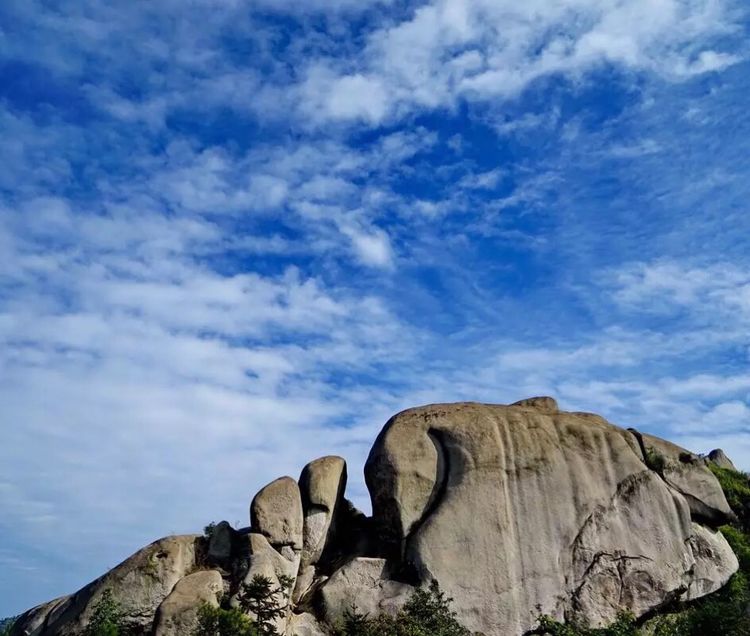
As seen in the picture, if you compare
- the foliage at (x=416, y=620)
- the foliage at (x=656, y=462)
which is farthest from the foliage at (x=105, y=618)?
the foliage at (x=656, y=462)

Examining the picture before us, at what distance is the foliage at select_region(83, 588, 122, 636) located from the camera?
2212 centimetres

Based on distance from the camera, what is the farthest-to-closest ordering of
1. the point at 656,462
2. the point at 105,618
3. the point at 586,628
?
the point at 656,462 → the point at 586,628 → the point at 105,618

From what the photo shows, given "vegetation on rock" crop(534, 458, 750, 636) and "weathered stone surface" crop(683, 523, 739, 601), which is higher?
"weathered stone surface" crop(683, 523, 739, 601)

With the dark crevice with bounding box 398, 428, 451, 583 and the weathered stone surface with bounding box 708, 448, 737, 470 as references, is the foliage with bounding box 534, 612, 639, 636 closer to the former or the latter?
the dark crevice with bounding box 398, 428, 451, 583

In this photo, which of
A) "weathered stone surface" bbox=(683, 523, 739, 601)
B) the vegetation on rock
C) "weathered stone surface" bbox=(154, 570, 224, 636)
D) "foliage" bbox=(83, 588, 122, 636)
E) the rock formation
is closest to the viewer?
"weathered stone surface" bbox=(154, 570, 224, 636)

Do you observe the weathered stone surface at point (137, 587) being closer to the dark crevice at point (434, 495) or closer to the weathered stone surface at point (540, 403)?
the dark crevice at point (434, 495)

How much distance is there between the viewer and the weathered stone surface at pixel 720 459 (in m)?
40.2

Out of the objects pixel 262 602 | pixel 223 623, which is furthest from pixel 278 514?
pixel 223 623

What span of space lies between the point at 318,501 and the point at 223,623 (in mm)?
5742

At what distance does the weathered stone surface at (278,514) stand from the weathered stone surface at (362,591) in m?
1.71

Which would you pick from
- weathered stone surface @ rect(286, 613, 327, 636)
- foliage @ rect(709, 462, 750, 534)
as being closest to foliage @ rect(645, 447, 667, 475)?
foliage @ rect(709, 462, 750, 534)

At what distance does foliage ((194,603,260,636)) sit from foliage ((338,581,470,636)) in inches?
115

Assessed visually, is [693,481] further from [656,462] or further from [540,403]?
[540,403]

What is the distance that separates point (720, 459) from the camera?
40594 millimetres
